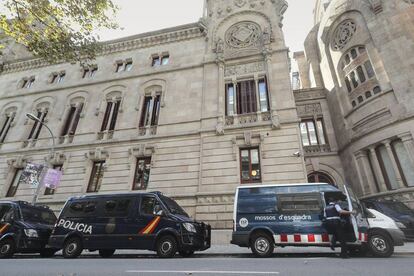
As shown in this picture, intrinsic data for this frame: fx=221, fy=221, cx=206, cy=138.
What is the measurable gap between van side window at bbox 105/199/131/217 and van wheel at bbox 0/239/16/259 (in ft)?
13.6

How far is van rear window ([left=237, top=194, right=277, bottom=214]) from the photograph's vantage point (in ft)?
27.1

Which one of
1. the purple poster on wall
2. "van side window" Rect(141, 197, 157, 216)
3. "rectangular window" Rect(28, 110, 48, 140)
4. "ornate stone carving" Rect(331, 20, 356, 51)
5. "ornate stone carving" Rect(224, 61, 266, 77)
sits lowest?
"van side window" Rect(141, 197, 157, 216)

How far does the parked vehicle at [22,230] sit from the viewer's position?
29.5 feet

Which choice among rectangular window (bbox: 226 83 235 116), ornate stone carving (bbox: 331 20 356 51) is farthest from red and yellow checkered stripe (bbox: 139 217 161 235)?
ornate stone carving (bbox: 331 20 356 51)

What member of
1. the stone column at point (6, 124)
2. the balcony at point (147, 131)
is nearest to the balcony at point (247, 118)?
the balcony at point (147, 131)

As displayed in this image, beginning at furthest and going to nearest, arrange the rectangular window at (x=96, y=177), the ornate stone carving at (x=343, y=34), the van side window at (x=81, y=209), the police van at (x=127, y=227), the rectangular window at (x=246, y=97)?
the ornate stone carving at (x=343, y=34), the rectangular window at (x=246, y=97), the rectangular window at (x=96, y=177), the van side window at (x=81, y=209), the police van at (x=127, y=227)

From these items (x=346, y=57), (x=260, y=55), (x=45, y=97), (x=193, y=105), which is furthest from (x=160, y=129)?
(x=346, y=57)

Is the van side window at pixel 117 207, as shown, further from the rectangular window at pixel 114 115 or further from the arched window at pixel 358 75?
the arched window at pixel 358 75

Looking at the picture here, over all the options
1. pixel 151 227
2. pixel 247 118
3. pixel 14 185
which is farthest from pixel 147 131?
pixel 14 185

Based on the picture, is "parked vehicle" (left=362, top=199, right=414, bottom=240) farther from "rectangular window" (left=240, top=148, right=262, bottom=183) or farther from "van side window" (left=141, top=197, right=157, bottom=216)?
"van side window" (left=141, top=197, right=157, bottom=216)

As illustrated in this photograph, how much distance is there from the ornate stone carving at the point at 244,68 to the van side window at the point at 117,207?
12.4 meters

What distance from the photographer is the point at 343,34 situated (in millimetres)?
19938

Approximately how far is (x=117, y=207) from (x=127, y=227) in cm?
98

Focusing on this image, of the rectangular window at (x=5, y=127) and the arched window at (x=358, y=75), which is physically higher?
the arched window at (x=358, y=75)
